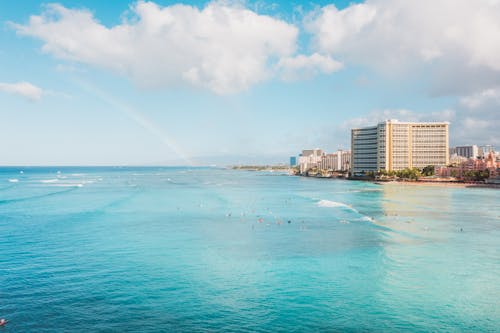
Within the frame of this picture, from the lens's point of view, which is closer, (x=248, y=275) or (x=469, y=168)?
(x=248, y=275)

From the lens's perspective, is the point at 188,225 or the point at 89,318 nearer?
the point at 89,318

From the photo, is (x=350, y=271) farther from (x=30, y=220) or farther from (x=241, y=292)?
(x=30, y=220)

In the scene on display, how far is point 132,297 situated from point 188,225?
29953mm

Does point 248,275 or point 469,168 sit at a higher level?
point 469,168

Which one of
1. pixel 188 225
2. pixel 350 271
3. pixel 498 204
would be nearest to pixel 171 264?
pixel 350 271

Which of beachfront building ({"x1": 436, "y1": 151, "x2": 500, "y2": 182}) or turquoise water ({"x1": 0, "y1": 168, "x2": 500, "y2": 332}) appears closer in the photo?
turquoise water ({"x1": 0, "y1": 168, "x2": 500, "y2": 332})

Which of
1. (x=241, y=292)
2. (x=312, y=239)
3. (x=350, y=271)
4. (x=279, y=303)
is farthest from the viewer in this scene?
(x=312, y=239)

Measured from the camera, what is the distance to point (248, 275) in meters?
31.1

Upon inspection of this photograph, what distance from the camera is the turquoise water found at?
2275 centimetres

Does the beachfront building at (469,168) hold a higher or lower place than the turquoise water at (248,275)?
higher

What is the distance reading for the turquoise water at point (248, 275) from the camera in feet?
74.6

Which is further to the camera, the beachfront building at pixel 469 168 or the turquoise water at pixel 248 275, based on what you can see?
the beachfront building at pixel 469 168

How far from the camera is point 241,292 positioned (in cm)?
2725

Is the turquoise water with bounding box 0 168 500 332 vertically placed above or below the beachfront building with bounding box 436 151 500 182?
below
